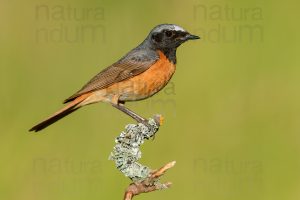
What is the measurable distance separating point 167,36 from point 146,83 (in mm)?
439

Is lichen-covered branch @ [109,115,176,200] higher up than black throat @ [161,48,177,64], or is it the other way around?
black throat @ [161,48,177,64]

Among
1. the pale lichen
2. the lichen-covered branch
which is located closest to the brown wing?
the lichen-covered branch

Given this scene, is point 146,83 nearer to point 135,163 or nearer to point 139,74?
point 139,74

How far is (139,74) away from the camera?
21.8ft

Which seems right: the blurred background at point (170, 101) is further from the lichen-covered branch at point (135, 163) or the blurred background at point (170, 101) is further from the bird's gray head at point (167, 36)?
the lichen-covered branch at point (135, 163)

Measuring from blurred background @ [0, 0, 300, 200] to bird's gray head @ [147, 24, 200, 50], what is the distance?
3.70 ft

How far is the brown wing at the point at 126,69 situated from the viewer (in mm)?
6598

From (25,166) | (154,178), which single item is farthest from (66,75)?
(154,178)

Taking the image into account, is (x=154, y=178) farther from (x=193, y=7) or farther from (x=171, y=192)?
(x=193, y=7)

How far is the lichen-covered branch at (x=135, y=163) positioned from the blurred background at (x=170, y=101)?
211cm

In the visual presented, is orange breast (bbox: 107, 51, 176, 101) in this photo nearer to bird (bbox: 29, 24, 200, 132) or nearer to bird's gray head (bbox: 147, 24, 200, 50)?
bird (bbox: 29, 24, 200, 132)

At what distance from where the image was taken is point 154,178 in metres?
4.27

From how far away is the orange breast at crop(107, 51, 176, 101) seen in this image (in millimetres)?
6566

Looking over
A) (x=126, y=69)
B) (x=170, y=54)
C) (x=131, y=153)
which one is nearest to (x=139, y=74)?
(x=126, y=69)
